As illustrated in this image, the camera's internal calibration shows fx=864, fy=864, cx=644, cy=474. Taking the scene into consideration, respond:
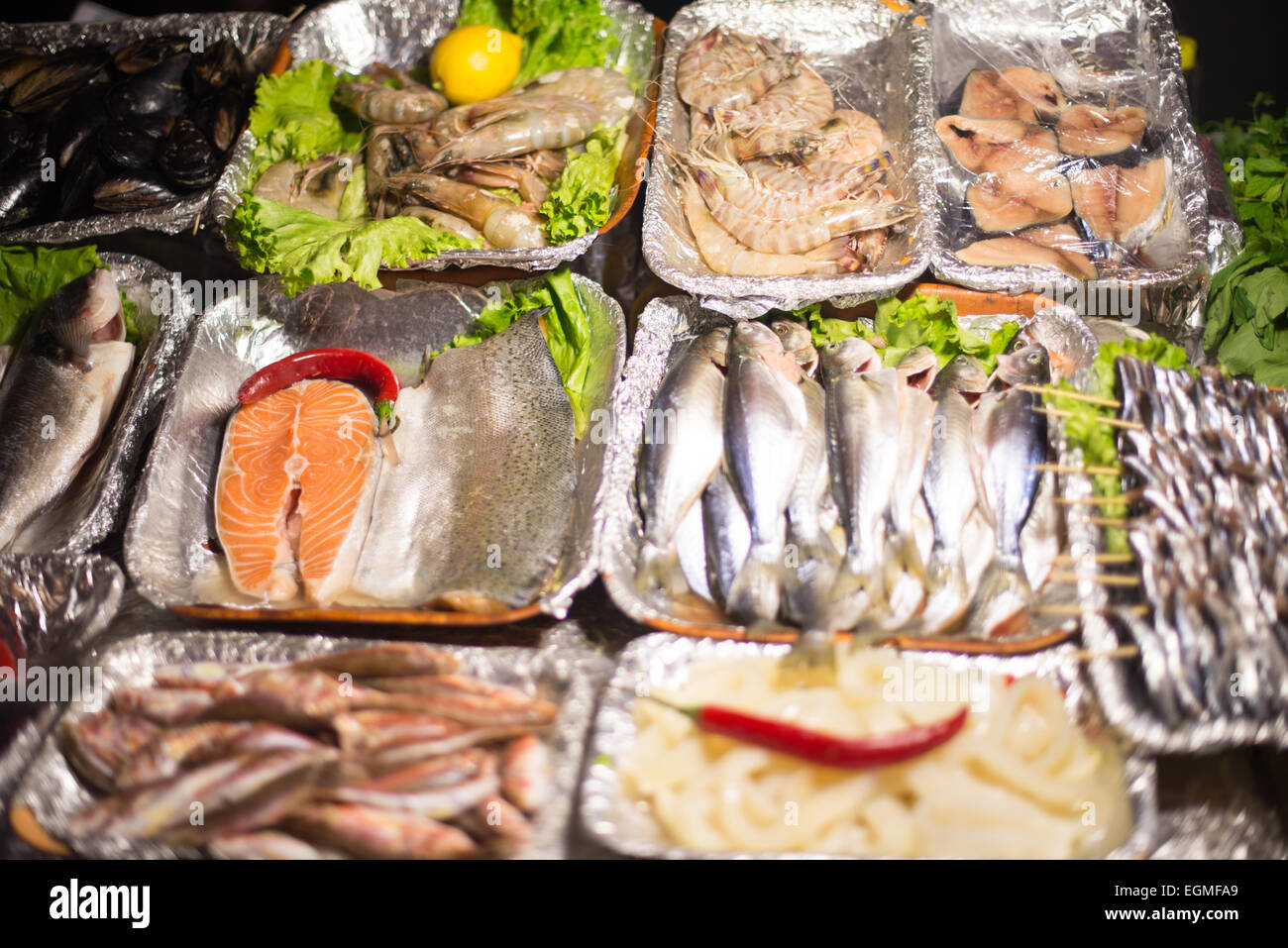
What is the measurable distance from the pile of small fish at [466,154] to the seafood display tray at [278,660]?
1.78m

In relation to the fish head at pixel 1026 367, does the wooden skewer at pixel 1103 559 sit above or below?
below

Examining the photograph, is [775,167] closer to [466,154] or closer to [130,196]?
[466,154]

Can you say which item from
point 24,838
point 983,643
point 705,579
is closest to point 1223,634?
point 983,643

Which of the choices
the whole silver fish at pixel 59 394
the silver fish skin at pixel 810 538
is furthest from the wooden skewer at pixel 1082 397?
the whole silver fish at pixel 59 394

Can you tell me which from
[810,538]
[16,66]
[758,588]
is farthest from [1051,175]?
[16,66]

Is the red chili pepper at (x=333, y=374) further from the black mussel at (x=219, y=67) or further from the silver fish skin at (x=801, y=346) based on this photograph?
the black mussel at (x=219, y=67)

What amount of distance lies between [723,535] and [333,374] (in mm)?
1560

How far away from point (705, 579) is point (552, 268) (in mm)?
1444

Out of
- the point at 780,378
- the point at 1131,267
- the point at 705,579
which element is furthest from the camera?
the point at 1131,267

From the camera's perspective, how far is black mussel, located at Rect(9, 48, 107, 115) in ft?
13.3

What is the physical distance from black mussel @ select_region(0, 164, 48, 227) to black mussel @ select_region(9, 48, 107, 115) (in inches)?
19.2

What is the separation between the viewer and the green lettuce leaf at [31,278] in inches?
131

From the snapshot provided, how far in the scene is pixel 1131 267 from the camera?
323 cm
